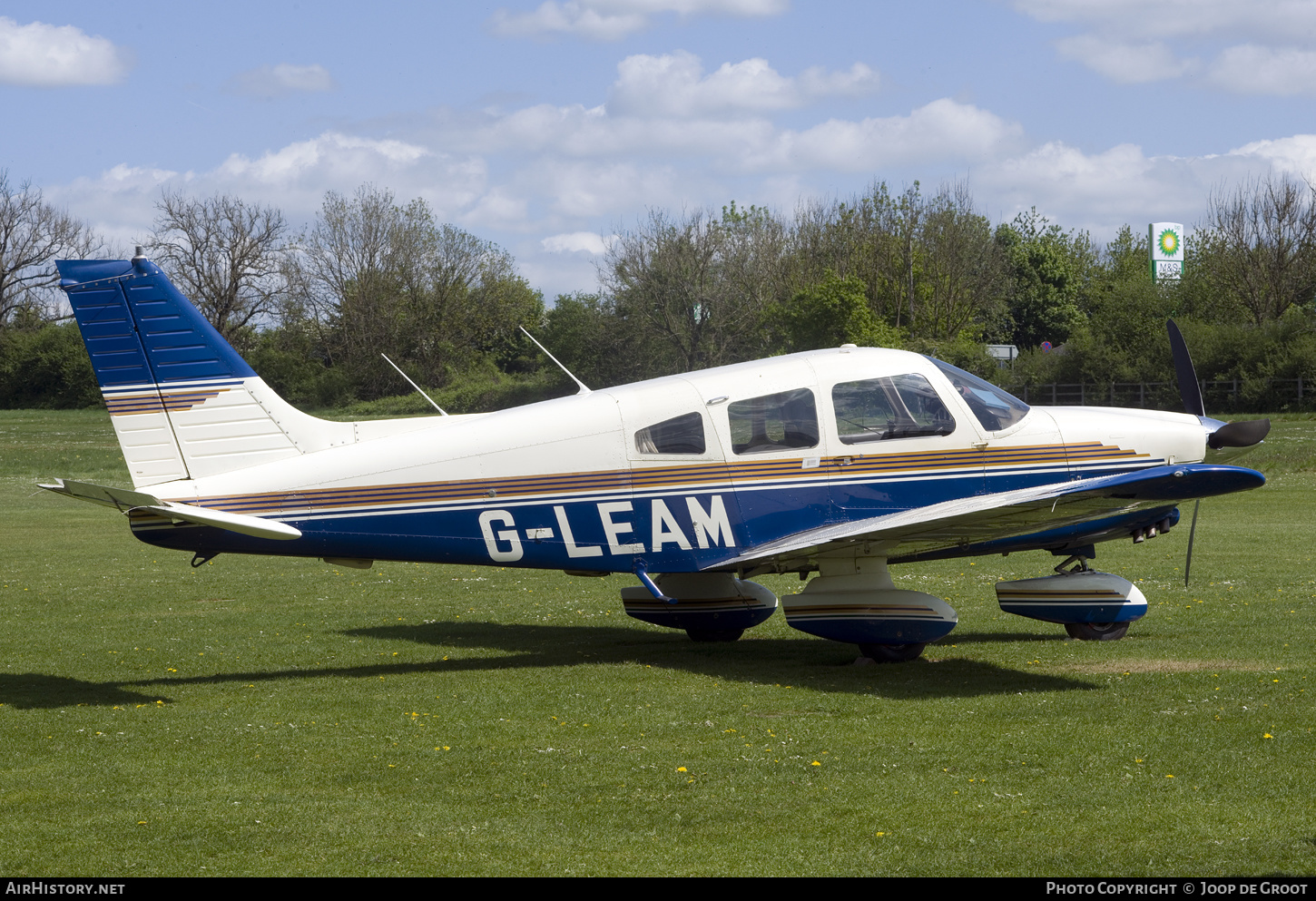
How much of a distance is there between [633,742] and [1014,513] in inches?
128

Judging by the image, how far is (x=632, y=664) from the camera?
1056 centimetres

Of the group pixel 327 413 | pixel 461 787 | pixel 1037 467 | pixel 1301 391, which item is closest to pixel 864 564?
pixel 1037 467

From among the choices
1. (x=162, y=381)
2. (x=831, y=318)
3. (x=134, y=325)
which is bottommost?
(x=162, y=381)

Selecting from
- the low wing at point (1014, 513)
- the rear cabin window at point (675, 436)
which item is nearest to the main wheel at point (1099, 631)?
the low wing at point (1014, 513)

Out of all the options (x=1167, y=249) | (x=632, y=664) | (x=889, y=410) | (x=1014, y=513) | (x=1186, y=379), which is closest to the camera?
(x=1014, y=513)

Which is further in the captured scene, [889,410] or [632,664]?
[632,664]

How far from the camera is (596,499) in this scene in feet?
32.3

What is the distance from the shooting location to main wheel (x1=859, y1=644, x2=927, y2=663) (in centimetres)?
1027

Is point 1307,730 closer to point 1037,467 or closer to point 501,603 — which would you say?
point 1037,467

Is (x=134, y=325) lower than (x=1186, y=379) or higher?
higher

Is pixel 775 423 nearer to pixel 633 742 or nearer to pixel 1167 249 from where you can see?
pixel 633 742

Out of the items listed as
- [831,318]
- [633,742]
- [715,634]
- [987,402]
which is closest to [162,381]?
[633,742]

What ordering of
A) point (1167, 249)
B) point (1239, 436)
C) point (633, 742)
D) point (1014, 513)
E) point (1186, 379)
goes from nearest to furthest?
point (633, 742) < point (1014, 513) < point (1239, 436) < point (1186, 379) < point (1167, 249)
